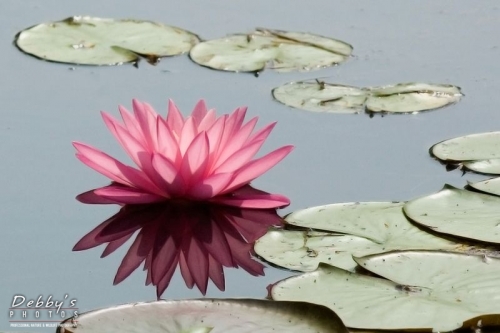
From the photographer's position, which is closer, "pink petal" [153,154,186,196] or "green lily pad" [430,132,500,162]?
"pink petal" [153,154,186,196]

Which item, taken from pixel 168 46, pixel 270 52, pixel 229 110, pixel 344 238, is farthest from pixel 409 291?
pixel 168 46

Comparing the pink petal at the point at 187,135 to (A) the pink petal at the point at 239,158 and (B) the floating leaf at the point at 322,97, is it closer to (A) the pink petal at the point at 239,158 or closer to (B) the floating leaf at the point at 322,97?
(A) the pink petal at the point at 239,158

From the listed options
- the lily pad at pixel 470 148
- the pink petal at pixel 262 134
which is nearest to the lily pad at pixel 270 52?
the lily pad at pixel 470 148

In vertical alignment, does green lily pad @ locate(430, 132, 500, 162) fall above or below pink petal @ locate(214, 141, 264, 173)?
below

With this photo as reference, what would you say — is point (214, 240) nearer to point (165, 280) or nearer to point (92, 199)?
point (165, 280)

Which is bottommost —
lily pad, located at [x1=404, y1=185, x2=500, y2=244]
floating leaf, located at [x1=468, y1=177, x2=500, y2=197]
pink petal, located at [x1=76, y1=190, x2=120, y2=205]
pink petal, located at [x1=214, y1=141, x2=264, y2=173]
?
pink petal, located at [x1=76, y1=190, x2=120, y2=205]

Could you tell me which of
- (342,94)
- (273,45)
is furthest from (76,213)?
(273,45)

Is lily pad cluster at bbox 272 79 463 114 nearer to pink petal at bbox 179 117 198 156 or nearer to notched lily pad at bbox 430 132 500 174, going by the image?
notched lily pad at bbox 430 132 500 174

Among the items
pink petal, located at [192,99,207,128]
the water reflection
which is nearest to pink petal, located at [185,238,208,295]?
the water reflection
